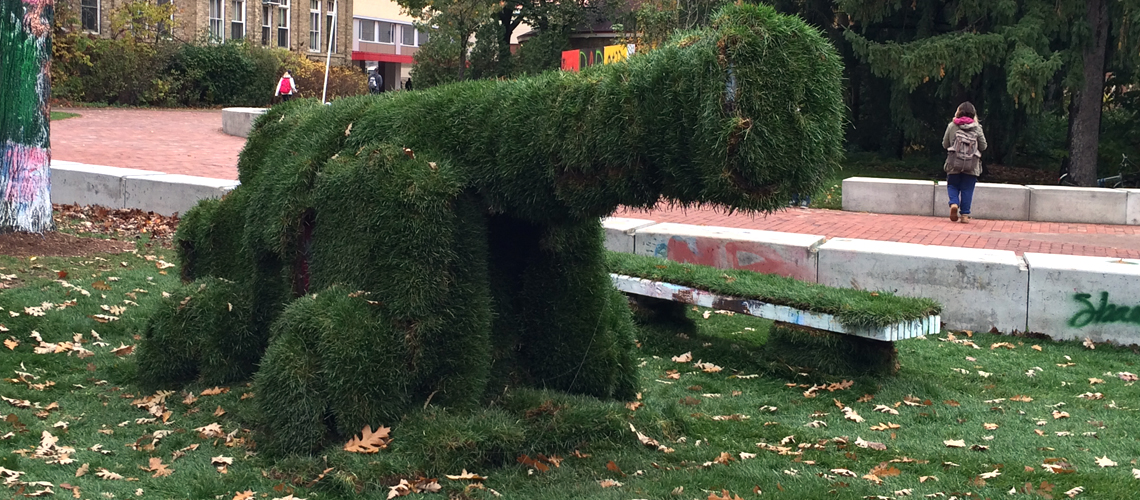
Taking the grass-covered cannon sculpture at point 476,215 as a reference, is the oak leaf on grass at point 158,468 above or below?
below

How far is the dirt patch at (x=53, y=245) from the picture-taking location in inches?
347

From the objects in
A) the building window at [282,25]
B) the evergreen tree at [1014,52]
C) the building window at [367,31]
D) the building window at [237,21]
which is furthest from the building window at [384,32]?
the evergreen tree at [1014,52]

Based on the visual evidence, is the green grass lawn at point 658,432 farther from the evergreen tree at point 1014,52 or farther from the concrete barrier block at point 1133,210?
the evergreen tree at point 1014,52

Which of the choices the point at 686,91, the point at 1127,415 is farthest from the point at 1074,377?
the point at 686,91

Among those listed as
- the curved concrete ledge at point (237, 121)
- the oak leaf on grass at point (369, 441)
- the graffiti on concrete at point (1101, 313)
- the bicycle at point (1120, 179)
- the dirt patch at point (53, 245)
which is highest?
the curved concrete ledge at point (237, 121)

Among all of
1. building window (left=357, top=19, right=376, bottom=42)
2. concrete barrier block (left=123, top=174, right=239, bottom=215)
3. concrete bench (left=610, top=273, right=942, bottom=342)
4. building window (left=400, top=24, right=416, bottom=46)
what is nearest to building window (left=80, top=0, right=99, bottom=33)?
building window (left=357, top=19, right=376, bottom=42)

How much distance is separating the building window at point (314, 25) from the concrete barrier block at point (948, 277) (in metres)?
40.4

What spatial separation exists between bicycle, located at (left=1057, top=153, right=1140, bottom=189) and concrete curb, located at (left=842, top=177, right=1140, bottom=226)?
410cm

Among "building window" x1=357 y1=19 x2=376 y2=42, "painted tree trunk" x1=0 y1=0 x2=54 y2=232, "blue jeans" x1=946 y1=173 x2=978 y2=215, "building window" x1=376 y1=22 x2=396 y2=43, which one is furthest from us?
"building window" x1=376 y1=22 x2=396 y2=43

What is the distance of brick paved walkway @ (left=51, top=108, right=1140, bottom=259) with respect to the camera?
12.5 m

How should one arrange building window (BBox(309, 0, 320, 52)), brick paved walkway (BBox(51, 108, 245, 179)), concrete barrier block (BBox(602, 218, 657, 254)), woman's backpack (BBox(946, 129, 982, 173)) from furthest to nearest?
1. building window (BBox(309, 0, 320, 52))
2. brick paved walkway (BBox(51, 108, 245, 179))
3. woman's backpack (BBox(946, 129, 982, 173))
4. concrete barrier block (BBox(602, 218, 657, 254))

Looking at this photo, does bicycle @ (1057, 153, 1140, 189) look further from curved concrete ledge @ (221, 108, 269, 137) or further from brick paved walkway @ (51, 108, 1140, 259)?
curved concrete ledge @ (221, 108, 269, 137)

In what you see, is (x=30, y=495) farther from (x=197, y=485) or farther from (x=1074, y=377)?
(x=1074, y=377)

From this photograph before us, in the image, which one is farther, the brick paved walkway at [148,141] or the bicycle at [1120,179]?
the bicycle at [1120,179]
